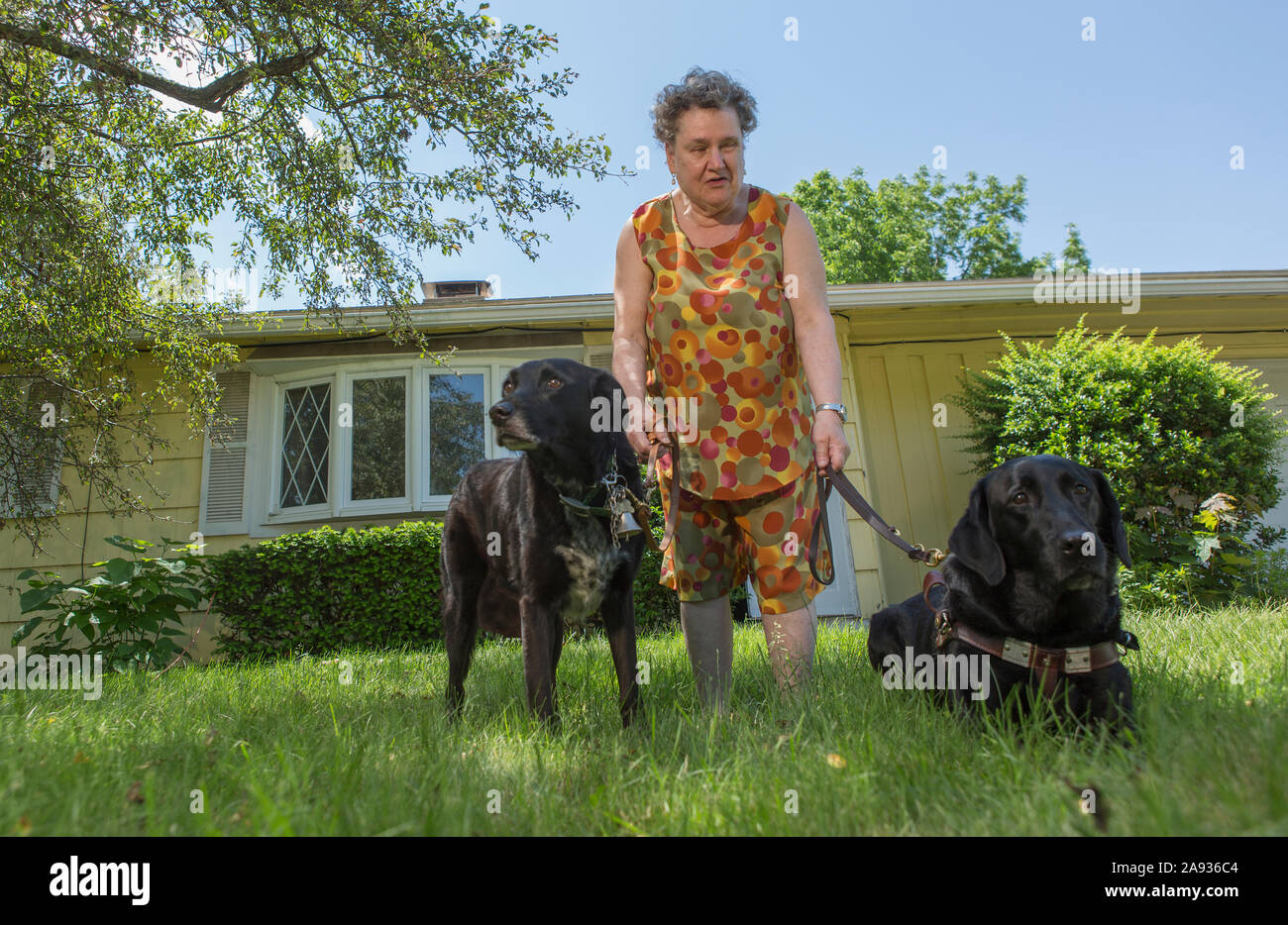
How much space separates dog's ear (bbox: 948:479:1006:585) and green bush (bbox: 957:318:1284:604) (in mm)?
4127

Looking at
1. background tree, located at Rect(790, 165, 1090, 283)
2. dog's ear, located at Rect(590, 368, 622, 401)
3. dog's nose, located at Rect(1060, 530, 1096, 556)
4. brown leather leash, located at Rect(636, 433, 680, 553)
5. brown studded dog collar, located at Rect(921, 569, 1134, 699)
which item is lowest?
brown studded dog collar, located at Rect(921, 569, 1134, 699)

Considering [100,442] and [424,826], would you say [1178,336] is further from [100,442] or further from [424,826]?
[100,442]

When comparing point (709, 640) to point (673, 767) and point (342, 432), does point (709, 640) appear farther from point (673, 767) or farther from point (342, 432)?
point (342, 432)

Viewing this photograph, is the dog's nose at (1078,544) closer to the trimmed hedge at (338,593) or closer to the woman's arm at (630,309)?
the woman's arm at (630,309)

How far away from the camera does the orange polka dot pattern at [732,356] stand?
248 centimetres

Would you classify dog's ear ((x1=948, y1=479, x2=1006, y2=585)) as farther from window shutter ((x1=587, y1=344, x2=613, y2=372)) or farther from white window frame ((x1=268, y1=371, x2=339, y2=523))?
white window frame ((x1=268, y1=371, x2=339, y2=523))

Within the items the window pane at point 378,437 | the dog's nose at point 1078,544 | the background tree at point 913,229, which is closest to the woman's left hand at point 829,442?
the dog's nose at point 1078,544

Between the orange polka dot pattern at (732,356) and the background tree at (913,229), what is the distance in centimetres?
2433

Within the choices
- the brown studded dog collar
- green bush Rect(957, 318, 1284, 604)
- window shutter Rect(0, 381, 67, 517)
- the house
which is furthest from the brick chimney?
the brown studded dog collar

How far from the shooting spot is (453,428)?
8.05 metres

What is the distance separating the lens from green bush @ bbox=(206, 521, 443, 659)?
20.3ft

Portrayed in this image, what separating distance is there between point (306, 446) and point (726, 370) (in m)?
6.83

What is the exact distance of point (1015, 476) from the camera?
2.25 m
